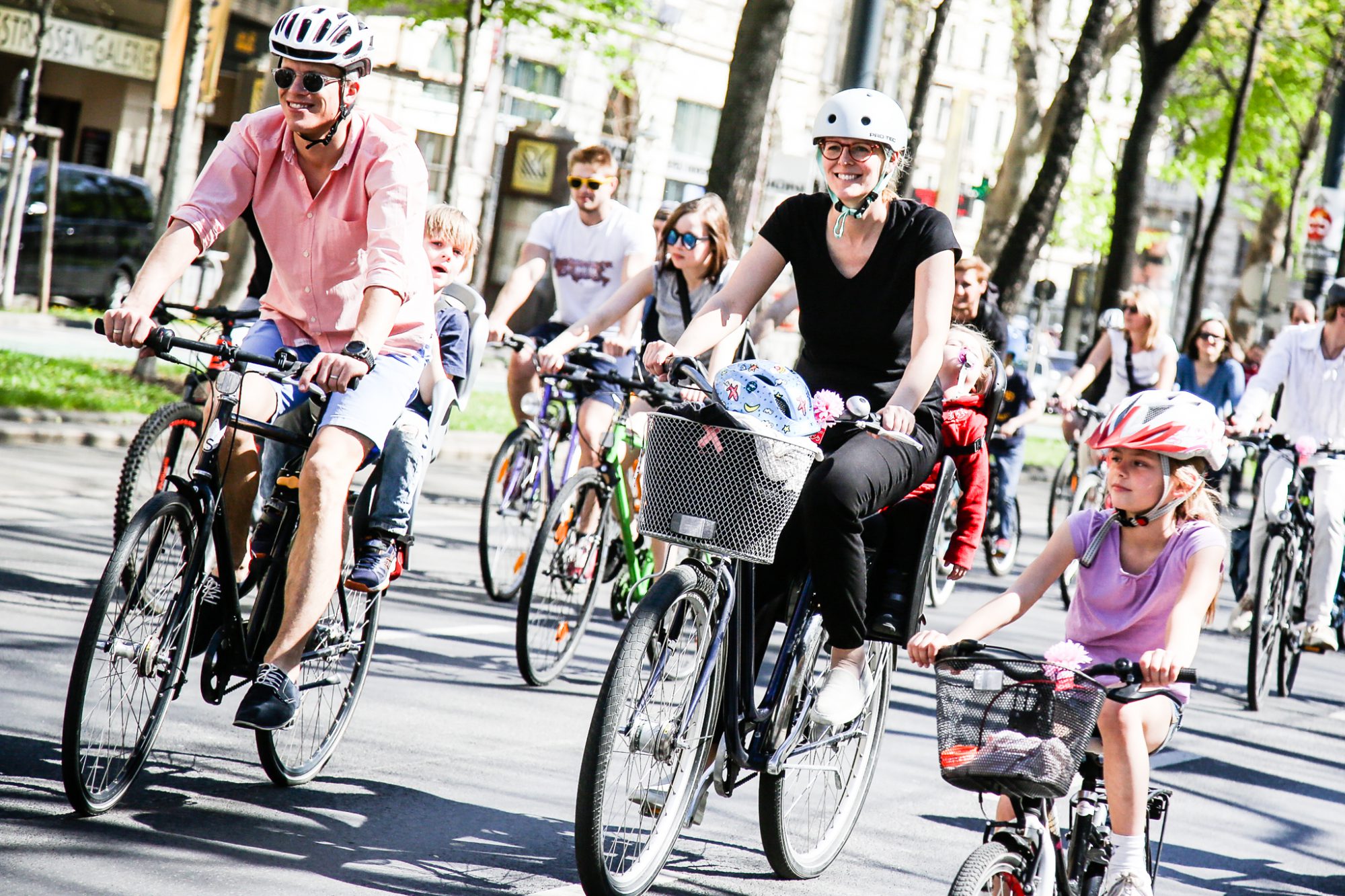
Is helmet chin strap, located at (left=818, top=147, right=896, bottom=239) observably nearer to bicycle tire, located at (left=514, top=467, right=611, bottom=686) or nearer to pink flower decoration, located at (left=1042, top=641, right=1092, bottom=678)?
pink flower decoration, located at (left=1042, top=641, right=1092, bottom=678)

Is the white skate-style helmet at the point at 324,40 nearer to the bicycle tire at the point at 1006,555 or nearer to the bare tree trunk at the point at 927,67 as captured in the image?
the bicycle tire at the point at 1006,555

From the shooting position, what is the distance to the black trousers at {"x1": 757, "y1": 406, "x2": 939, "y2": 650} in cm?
432

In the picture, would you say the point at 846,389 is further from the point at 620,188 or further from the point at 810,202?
the point at 620,188

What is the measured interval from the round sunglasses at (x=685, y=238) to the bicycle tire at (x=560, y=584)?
1.13 metres

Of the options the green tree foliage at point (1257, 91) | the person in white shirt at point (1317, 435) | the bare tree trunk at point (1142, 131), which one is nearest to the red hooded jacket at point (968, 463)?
the person in white shirt at point (1317, 435)

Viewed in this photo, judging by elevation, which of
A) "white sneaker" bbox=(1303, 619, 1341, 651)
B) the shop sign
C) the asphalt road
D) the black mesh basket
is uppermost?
the shop sign

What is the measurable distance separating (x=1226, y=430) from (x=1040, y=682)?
18.6 ft

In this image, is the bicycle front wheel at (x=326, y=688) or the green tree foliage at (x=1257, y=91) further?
the green tree foliage at (x=1257, y=91)

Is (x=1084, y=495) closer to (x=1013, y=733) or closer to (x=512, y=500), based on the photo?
(x=512, y=500)

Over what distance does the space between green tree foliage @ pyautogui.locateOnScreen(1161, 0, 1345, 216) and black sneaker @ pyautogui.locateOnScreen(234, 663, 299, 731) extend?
83.3 feet

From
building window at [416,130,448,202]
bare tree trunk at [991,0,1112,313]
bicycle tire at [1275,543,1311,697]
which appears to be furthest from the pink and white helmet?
building window at [416,130,448,202]

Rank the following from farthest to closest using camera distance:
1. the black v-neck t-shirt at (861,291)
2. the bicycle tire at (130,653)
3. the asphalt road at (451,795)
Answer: the black v-neck t-shirt at (861,291) → the asphalt road at (451,795) → the bicycle tire at (130,653)

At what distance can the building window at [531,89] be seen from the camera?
35844 mm

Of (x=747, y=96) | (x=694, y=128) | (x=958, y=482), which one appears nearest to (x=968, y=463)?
(x=958, y=482)
